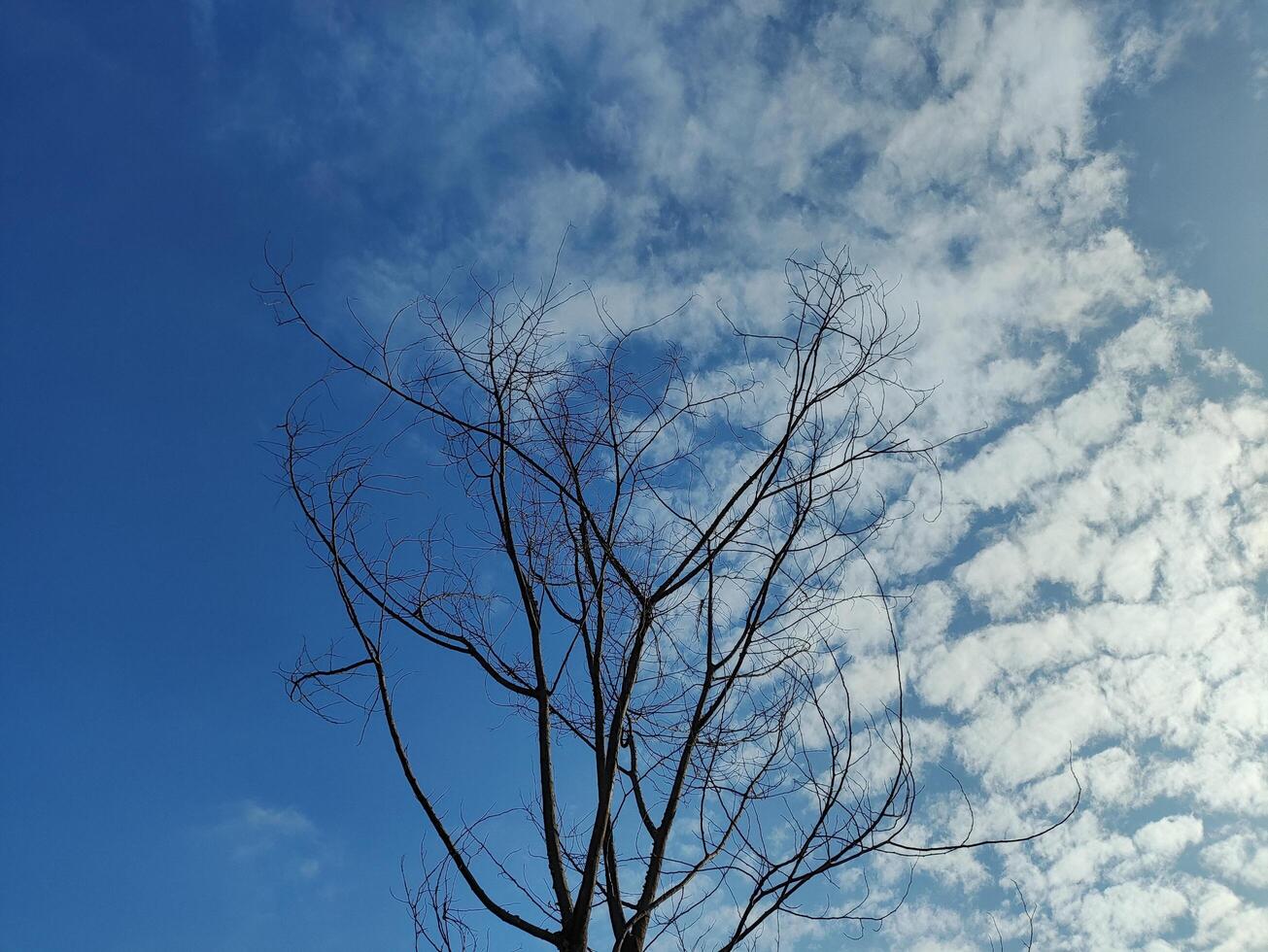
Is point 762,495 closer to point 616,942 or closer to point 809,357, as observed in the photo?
point 809,357

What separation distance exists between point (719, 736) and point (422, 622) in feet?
4.33

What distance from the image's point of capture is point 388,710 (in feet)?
10.5

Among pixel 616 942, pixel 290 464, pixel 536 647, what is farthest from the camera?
pixel 290 464

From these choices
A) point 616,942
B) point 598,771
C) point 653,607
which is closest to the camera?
point 616,942

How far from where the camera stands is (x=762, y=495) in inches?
144

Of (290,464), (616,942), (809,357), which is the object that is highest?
(290,464)

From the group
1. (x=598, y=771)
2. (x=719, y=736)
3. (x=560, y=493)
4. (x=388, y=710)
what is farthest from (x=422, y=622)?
(x=719, y=736)

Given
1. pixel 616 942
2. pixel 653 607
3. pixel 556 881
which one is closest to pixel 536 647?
pixel 653 607

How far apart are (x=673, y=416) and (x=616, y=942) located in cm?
205

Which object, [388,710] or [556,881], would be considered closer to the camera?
[556,881]

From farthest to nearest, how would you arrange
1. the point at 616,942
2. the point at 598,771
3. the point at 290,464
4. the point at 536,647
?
1. the point at 290,464
2. the point at 536,647
3. the point at 598,771
4. the point at 616,942

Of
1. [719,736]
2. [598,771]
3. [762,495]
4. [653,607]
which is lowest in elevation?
[598,771]

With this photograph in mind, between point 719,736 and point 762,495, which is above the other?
point 762,495

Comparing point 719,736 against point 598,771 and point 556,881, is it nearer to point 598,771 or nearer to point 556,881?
point 598,771
